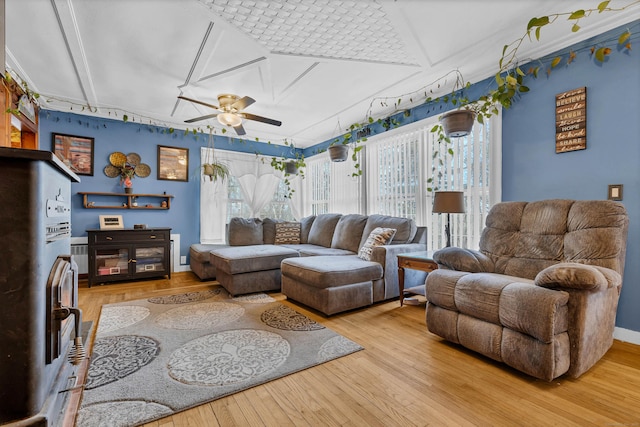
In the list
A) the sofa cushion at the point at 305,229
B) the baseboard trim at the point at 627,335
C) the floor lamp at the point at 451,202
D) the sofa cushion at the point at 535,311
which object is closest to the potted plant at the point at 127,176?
the sofa cushion at the point at 305,229

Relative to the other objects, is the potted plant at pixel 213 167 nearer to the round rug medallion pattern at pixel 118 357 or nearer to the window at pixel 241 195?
the window at pixel 241 195

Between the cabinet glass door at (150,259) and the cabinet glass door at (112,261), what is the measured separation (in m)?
0.14

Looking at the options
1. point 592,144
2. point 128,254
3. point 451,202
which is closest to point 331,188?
point 451,202

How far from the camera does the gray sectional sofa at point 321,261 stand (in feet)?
9.16

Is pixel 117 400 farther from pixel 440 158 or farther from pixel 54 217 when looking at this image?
pixel 440 158

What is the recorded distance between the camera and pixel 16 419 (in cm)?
89

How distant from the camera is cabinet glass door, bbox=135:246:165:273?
412 cm

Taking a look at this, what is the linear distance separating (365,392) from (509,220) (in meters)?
1.83

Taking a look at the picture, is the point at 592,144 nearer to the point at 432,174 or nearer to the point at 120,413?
the point at 432,174

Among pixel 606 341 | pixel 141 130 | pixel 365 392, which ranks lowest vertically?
pixel 365 392

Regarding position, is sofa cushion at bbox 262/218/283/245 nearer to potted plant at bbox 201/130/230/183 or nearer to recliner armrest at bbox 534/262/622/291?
potted plant at bbox 201/130/230/183

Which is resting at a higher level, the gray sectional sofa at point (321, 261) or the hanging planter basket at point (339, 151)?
the hanging planter basket at point (339, 151)

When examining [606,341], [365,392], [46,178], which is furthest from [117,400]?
[606,341]

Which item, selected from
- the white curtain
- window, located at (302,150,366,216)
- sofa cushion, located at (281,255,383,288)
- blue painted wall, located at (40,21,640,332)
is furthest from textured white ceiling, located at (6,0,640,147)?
sofa cushion, located at (281,255,383,288)
